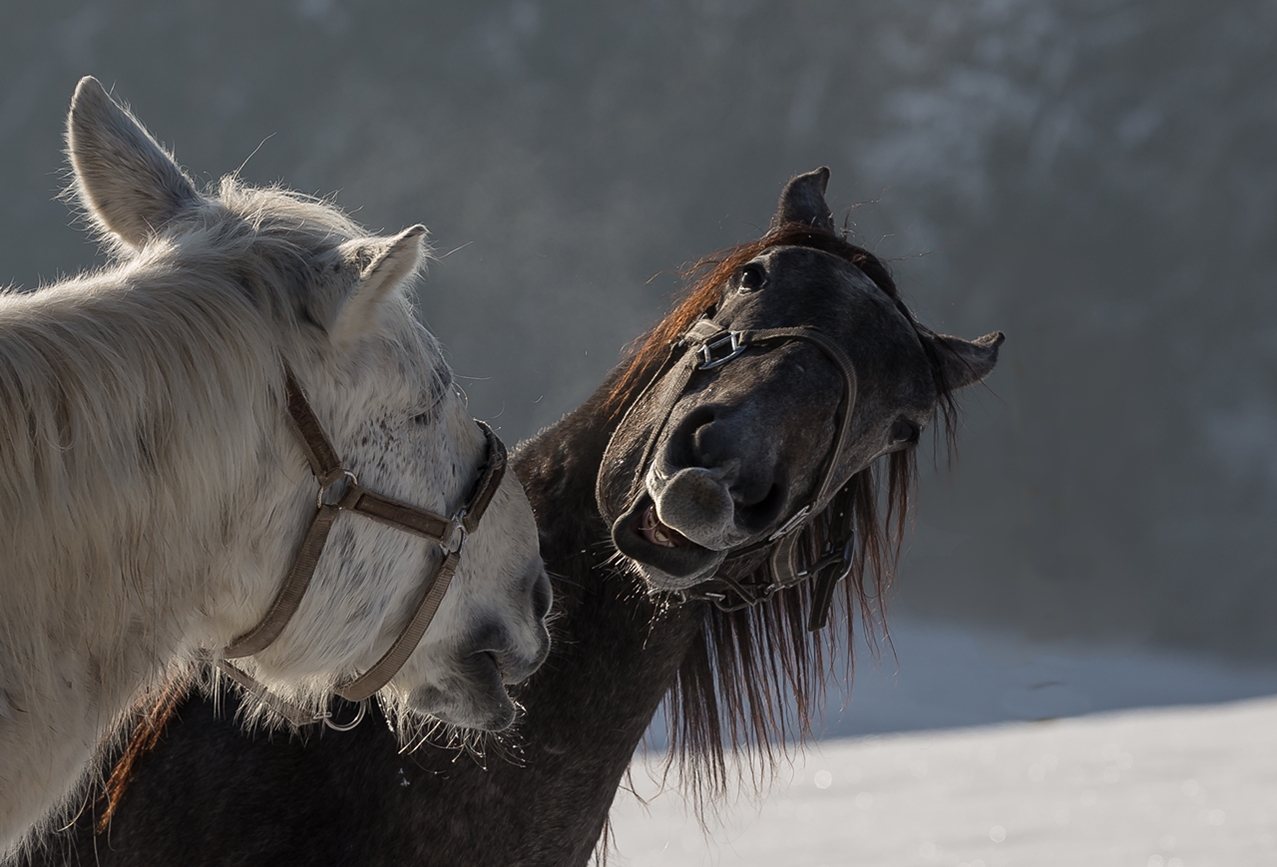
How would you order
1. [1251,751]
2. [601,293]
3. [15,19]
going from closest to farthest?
1. [1251,751]
2. [601,293]
3. [15,19]

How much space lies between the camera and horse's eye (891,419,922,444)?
1317 mm

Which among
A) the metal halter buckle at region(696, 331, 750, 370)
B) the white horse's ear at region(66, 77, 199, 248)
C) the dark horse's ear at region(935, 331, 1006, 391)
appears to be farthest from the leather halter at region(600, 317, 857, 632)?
the white horse's ear at region(66, 77, 199, 248)

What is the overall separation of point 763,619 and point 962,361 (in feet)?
1.60

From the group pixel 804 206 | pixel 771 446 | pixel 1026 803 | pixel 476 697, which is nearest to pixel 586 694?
pixel 476 697

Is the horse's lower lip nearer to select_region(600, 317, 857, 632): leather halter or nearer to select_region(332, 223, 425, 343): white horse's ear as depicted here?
select_region(600, 317, 857, 632): leather halter

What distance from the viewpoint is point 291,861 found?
1.21 metres

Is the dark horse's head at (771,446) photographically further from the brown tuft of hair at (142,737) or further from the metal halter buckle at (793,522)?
the brown tuft of hair at (142,737)

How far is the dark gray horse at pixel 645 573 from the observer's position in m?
1.18

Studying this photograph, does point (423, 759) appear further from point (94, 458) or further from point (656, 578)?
point (94, 458)

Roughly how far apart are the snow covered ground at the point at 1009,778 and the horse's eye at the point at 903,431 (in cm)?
92

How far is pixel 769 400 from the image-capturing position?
3.84 ft

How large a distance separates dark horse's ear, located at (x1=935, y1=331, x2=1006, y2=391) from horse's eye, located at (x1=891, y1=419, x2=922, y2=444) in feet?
0.27

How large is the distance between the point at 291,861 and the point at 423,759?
0.65ft

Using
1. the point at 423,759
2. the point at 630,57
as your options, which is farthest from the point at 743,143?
the point at 423,759
